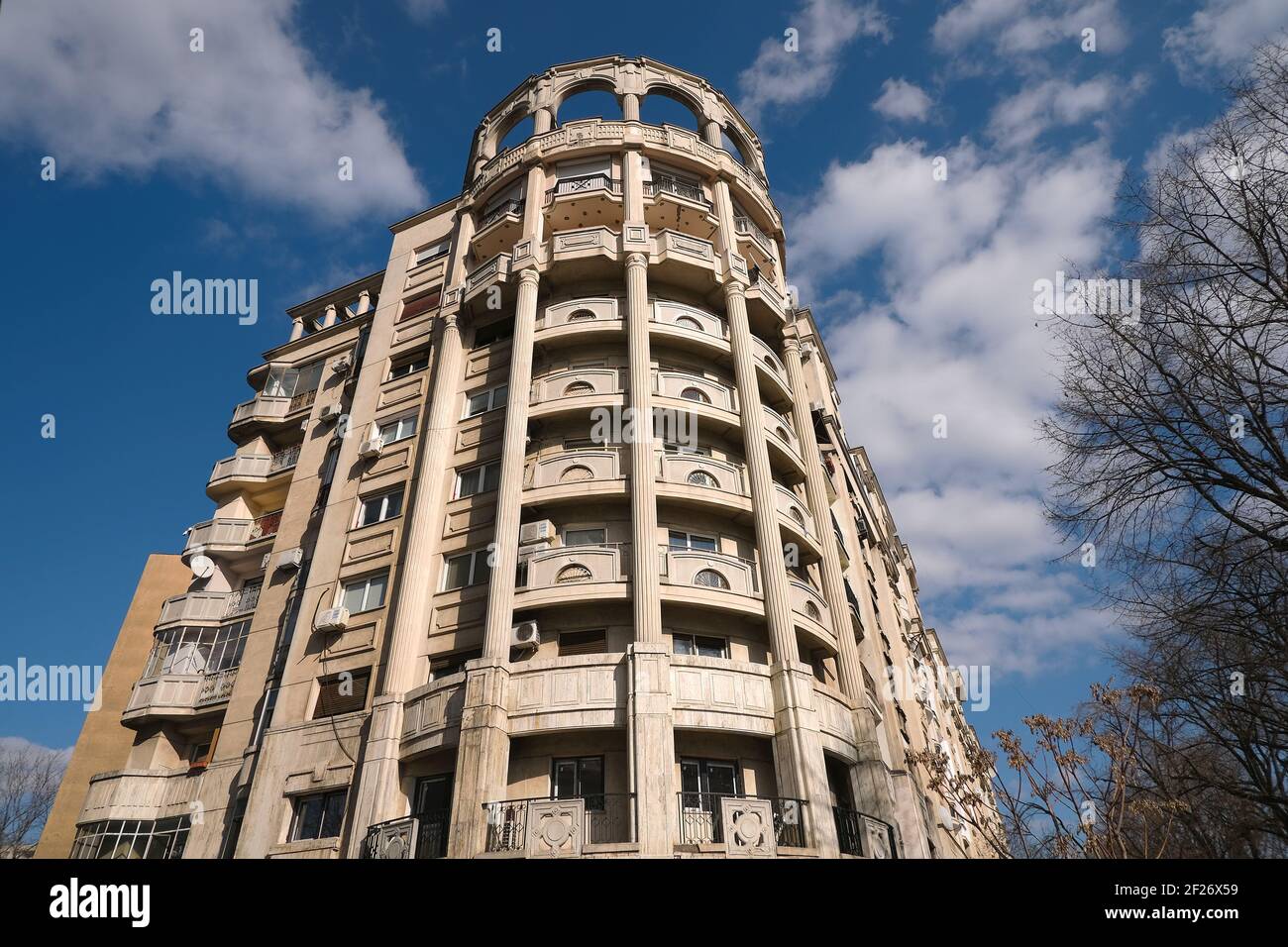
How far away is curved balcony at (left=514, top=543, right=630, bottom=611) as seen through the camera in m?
17.7

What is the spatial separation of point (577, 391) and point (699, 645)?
832 cm

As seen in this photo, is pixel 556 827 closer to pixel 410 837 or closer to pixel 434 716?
pixel 410 837

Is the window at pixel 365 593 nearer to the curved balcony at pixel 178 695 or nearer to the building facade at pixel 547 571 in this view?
the building facade at pixel 547 571

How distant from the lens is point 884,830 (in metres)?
16.8

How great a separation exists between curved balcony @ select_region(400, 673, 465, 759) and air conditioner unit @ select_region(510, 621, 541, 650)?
147 centimetres

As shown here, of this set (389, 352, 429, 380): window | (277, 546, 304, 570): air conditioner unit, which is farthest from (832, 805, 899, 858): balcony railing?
(389, 352, 429, 380): window

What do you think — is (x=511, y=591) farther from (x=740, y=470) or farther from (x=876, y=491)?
(x=876, y=491)

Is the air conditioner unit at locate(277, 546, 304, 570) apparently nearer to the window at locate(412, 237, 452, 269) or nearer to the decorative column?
the decorative column

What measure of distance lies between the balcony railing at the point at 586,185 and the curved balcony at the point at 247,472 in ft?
47.6

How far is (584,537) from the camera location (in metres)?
19.9

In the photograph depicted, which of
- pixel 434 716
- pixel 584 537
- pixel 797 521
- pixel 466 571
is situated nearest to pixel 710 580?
pixel 584 537

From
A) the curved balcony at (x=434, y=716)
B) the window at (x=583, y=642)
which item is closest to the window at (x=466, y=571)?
the window at (x=583, y=642)
